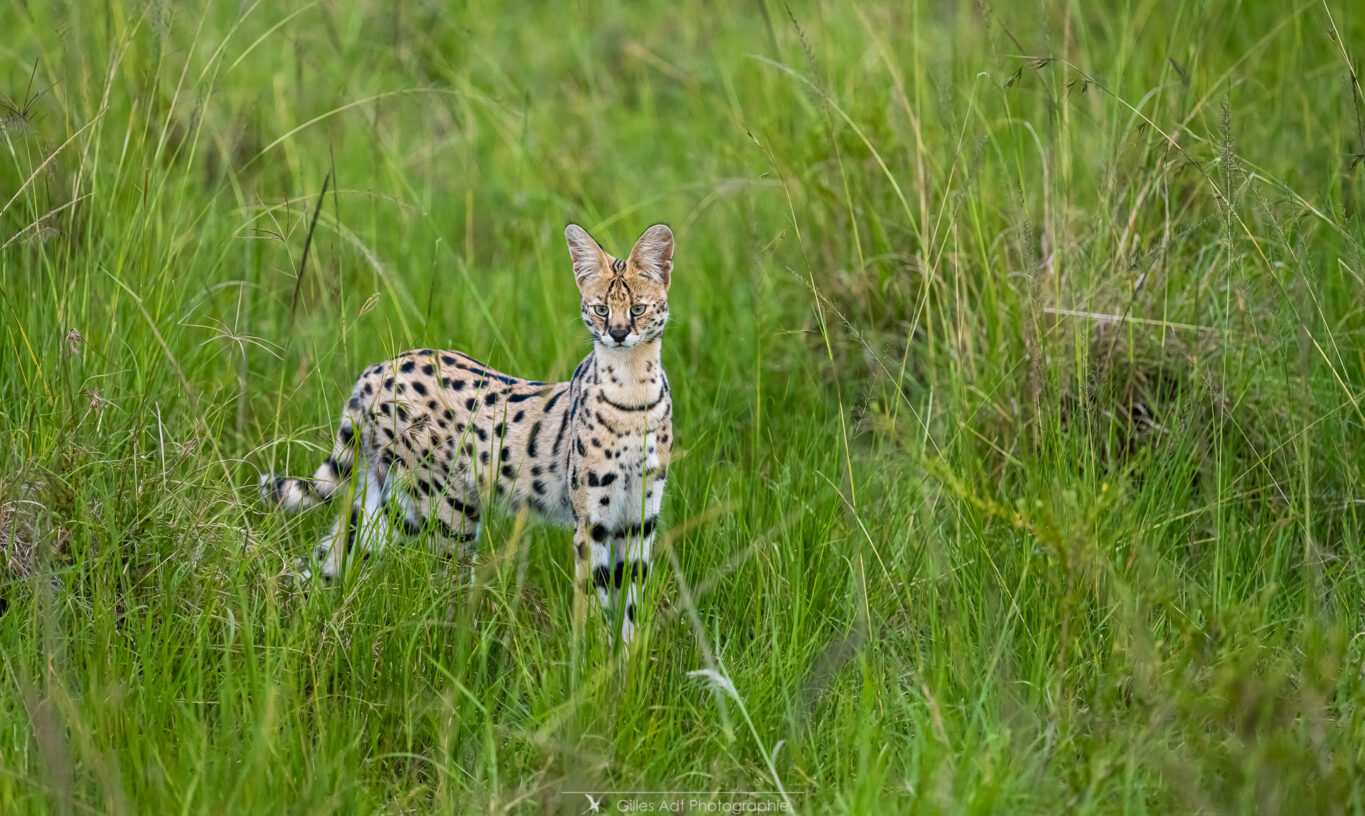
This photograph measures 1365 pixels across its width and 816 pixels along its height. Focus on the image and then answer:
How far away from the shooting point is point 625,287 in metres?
4.23

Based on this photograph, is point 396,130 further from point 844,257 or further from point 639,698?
point 639,698

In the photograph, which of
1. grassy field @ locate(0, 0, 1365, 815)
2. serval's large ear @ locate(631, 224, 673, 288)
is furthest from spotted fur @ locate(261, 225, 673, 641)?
grassy field @ locate(0, 0, 1365, 815)

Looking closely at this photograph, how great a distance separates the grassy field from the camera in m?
3.02

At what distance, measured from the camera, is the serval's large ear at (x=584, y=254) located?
4.34 metres

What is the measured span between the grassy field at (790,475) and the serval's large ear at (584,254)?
26.1 inches

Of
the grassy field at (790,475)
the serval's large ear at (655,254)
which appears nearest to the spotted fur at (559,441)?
the serval's large ear at (655,254)

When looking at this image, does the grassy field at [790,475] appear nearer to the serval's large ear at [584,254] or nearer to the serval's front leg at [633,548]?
the serval's front leg at [633,548]

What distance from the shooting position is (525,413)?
472cm

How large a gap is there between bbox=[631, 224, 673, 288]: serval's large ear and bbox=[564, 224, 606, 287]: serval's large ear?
127mm

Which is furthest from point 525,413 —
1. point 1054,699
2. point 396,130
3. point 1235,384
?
point 396,130

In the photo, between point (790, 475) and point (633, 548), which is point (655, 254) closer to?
point (790, 475)

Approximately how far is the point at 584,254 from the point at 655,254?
27cm

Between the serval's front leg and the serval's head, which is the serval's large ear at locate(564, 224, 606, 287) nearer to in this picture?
the serval's head

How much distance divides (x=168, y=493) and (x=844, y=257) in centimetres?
315
